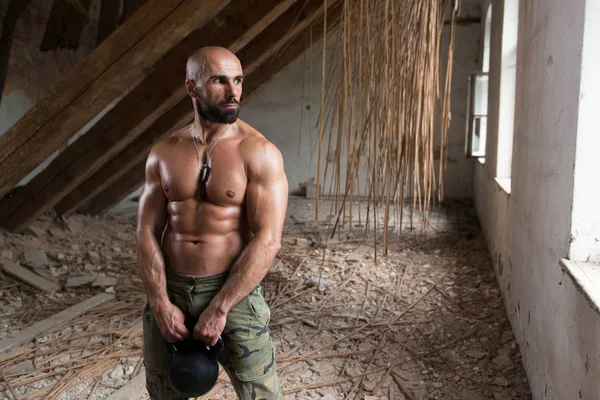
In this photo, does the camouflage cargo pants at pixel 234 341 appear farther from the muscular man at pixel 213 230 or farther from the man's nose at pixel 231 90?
the man's nose at pixel 231 90

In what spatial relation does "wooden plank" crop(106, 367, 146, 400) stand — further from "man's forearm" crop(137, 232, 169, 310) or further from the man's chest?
the man's chest

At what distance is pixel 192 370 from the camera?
4.83 feet

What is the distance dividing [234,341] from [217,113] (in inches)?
25.4

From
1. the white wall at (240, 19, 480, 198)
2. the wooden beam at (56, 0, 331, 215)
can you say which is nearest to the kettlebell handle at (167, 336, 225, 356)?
the wooden beam at (56, 0, 331, 215)

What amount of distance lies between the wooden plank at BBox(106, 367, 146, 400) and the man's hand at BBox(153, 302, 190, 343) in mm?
1015

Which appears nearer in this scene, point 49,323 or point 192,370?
point 192,370

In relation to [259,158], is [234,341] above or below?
below

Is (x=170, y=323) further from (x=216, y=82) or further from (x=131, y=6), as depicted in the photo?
(x=131, y=6)

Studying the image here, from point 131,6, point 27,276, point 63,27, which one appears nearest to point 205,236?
point 27,276

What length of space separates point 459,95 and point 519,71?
433 cm

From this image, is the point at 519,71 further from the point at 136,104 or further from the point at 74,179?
the point at 74,179

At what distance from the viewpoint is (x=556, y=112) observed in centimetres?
206

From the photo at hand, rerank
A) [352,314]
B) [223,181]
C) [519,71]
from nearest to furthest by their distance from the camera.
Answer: [223,181]
[519,71]
[352,314]

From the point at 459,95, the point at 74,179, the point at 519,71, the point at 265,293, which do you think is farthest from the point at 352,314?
the point at 459,95
